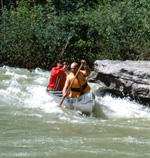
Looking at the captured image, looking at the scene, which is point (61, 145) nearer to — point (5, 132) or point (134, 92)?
point (5, 132)

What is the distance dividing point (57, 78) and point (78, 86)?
1.30 metres

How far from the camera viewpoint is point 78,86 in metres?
8.45

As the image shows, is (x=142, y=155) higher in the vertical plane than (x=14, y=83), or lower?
higher

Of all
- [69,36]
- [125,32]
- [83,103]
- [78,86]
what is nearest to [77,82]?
[78,86]

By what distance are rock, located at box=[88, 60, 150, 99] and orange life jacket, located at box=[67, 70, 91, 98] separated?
1403 millimetres

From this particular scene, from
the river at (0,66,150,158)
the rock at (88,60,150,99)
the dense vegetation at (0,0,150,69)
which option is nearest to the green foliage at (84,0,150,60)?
the dense vegetation at (0,0,150,69)

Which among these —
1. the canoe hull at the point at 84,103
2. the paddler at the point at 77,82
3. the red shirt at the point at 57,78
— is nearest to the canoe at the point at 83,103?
the canoe hull at the point at 84,103

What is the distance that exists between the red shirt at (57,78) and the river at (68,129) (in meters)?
0.38

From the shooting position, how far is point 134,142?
17.6 ft

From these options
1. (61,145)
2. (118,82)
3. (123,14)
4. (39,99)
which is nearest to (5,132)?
(61,145)

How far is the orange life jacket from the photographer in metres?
8.40

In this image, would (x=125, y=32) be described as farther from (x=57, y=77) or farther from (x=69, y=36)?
(x=57, y=77)

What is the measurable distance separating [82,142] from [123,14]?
35.9ft

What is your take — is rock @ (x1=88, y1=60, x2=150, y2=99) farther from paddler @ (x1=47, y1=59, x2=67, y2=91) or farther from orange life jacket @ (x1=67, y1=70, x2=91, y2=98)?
orange life jacket @ (x1=67, y1=70, x2=91, y2=98)
